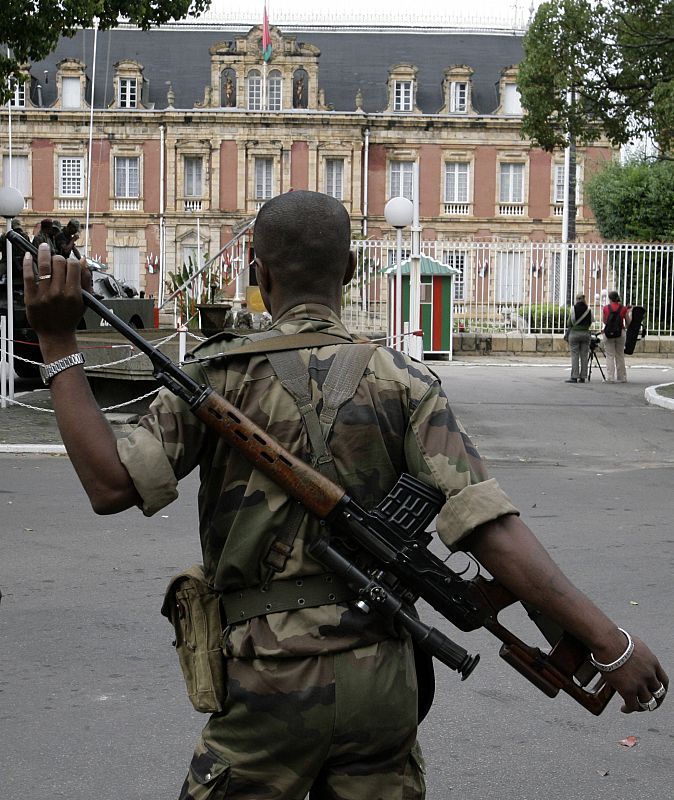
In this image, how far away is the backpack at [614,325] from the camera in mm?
22281

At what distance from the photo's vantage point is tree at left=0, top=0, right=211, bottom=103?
53.1 ft

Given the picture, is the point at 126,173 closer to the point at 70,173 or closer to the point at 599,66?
the point at 70,173

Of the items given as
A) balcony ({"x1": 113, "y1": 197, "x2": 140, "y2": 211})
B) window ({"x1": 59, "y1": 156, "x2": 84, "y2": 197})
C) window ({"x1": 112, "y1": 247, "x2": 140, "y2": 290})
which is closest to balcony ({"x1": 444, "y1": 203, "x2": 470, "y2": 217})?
balcony ({"x1": 113, "y1": 197, "x2": 140, "y2": 211})

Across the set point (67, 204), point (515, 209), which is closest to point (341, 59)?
point (515, 209)

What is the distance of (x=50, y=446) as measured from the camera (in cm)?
1249

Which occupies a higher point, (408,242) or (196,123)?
(196,123)

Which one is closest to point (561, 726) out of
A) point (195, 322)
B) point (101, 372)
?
point (101, 372)

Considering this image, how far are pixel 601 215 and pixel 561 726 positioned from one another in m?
39.3

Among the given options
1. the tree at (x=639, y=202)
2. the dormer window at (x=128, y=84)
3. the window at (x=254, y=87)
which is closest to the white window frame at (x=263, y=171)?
the window at (x=254, y=87)

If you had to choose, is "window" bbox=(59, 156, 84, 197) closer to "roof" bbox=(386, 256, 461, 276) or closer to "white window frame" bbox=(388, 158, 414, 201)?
"white window frame" bbox=(388, 158, 414, 201)

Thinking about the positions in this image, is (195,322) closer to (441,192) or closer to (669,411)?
(669,411)

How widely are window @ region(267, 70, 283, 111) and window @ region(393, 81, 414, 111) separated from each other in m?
4.92

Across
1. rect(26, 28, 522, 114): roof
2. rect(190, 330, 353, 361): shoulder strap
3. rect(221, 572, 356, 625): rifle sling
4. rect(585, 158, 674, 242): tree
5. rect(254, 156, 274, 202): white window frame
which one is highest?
rect(26, 28, 522, 114): roof

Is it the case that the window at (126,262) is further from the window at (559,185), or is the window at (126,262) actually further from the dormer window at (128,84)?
the window at (559,185)
